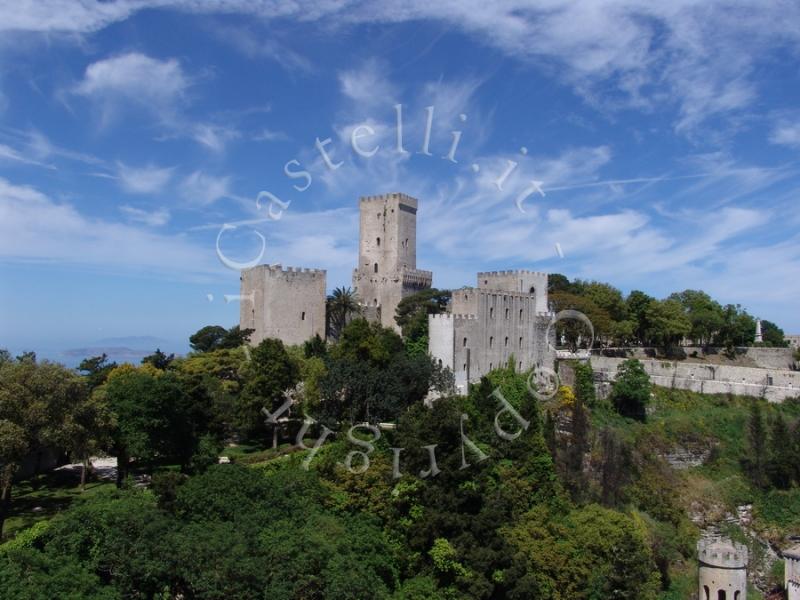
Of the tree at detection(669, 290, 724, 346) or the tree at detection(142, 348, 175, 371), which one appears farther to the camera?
the tree at detection(669, 290, 724, 346)

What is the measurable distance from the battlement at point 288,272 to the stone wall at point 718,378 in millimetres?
16389

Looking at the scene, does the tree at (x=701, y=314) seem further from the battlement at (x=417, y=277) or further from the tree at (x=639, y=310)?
the battlement at (x=417, y=277)

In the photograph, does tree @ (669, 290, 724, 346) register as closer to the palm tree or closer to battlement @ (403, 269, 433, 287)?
battlement @ (403, 269, 433, 287)

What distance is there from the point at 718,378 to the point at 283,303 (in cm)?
2489

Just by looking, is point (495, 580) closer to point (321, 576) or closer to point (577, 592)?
point (577, 592)

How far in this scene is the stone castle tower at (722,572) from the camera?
26.2m

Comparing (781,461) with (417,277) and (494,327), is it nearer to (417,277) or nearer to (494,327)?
(494,327)

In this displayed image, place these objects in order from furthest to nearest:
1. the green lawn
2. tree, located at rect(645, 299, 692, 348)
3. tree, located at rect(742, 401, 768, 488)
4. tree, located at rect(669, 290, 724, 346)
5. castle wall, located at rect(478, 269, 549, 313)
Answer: tree, located at rect(669, 290, 724, 346) → tree, located at rect(645, 299, 692, 348) → castle wall, located at rect(478, 269, 549, 313) → tree, located at rect(742, 401, 768, 488) → the green lawn

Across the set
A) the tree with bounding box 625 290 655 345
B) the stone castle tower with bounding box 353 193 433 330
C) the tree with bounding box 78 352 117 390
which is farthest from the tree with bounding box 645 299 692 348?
the tree with bounding box 78 352 117 390

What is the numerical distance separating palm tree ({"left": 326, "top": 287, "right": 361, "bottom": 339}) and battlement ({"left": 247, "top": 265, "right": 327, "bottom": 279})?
5.75ft

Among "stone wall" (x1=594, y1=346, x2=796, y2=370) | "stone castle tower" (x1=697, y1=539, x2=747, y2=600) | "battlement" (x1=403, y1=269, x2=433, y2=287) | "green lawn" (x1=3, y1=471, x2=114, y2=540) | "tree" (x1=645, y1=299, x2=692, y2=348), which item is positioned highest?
"battlement" (x1=403, y1=269, x2=433, y2=287)

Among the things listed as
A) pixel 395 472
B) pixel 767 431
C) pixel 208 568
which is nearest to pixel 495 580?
pixel 395 472

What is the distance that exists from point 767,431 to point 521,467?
16781 mm

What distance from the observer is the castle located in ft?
110
